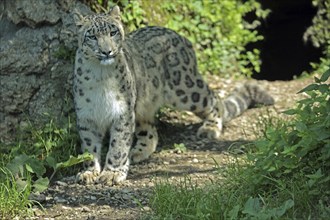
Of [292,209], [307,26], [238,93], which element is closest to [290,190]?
[292,209]

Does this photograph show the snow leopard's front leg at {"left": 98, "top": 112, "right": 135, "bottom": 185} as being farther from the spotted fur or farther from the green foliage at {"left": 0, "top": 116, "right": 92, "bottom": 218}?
the green foliage at {"left": 0, "top": 116, "right": 92, "bottom": 218}

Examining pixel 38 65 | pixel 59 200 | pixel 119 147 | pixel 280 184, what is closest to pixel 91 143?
pixel 119 147

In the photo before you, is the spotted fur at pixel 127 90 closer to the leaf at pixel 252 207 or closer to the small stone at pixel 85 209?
the small stone at pixel 85 209

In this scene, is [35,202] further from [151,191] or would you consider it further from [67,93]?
[67,93]

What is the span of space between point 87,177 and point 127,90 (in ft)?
2.79

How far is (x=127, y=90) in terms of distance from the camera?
7.18m

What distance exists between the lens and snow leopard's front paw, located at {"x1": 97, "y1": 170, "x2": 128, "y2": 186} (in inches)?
274

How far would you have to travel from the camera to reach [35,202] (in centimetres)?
634

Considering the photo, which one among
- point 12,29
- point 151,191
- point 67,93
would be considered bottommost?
point 151,191

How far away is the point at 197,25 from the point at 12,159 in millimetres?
3973

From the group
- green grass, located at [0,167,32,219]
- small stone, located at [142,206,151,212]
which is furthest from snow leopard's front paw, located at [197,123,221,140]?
green grass, located at [0,167,32,219]

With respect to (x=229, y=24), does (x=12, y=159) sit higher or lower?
lower

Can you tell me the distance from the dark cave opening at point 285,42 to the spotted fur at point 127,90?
398 cm

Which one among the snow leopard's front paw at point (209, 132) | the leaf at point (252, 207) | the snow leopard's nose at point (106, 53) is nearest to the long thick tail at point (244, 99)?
the snow leopard's front paw at point (209, 132)
